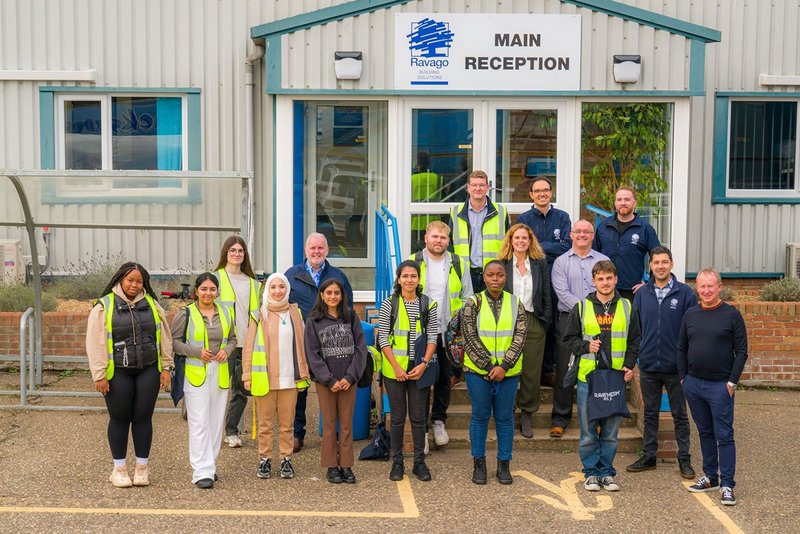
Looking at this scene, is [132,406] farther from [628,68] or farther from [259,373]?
[628,68]

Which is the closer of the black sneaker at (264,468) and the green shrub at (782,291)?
the black sneaker at (264,468)

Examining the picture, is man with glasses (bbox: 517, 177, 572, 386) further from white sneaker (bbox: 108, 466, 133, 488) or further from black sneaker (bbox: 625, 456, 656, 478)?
white sneaker (bbox: 108, 466, 133, 488)

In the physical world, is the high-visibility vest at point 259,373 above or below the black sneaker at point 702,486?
above

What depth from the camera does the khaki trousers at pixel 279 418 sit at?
7691 millimetres

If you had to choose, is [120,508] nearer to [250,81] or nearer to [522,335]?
[522,335]

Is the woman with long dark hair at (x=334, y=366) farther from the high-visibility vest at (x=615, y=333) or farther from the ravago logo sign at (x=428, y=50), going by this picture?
the ravago logo sign at (x=428, y=50)

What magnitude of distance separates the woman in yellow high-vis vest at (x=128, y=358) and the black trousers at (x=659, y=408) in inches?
138

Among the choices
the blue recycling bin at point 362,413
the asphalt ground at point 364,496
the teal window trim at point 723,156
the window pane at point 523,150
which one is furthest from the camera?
the teal window trim at point 723,156

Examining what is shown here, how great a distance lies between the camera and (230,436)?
8.55 m

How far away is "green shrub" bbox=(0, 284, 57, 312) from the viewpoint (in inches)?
435

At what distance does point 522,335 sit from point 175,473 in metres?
2.70

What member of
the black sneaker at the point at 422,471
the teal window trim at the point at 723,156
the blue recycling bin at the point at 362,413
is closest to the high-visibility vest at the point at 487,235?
the blue recycling bin at the point at 362,413

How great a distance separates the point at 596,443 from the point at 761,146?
6298mm

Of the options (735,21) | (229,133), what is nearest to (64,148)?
(229,133)
